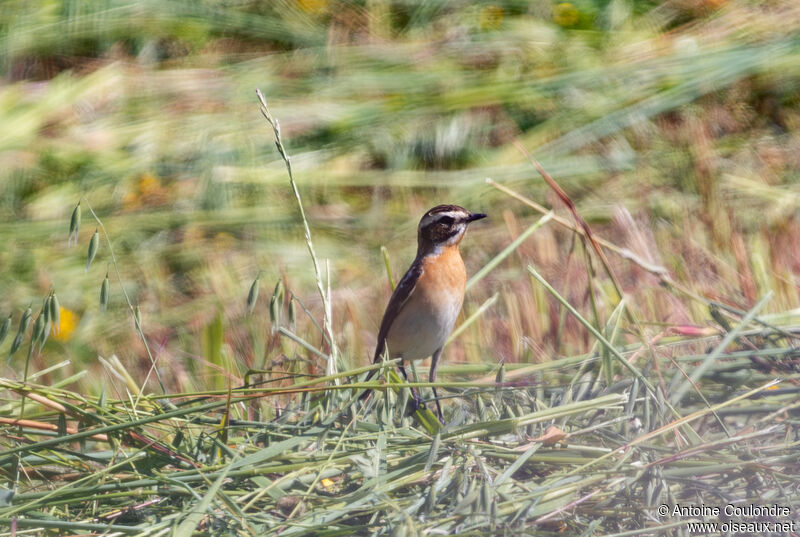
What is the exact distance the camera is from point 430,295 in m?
2.44

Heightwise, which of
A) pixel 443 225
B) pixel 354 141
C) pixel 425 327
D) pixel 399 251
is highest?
pixel 443 225

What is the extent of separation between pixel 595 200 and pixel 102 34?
2.24m

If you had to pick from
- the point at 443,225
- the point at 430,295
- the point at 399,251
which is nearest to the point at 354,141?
the point at 399,251

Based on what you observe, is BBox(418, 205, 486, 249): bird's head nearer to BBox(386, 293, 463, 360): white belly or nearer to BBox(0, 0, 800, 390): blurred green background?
BBox(386, 293, 463, 360): white belly

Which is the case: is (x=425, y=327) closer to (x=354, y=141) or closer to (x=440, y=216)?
(x=440, y=216)

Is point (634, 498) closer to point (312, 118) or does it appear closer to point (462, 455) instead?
point (462, 455)

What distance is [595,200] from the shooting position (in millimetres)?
3773

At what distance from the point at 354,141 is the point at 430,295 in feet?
5.31

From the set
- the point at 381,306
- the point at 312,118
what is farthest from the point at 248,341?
the point at 312,118

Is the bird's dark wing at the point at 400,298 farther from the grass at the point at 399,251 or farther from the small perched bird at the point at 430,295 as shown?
the grass at the point at 399,251

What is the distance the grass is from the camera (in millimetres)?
1505

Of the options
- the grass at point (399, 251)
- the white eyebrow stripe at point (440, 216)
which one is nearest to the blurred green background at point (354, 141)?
the grass at point (399, 251)

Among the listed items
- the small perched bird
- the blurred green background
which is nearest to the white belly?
the small perched bird

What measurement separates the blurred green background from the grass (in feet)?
0.04
